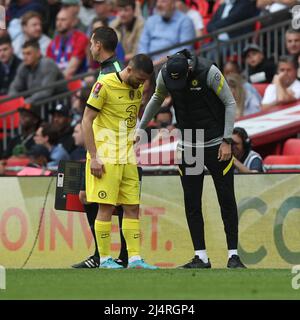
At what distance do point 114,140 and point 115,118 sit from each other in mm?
229

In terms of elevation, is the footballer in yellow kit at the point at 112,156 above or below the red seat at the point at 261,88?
below

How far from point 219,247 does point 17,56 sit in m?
9.26

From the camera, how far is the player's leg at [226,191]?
38.8ft

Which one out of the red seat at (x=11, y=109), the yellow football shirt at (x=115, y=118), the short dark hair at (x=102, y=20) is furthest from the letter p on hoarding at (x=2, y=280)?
the short dark hair at (x=102, y=20)

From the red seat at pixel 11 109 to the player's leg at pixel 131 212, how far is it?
7.83m

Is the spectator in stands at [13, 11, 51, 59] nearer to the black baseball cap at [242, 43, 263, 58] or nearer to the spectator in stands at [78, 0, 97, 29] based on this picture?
the spectator in stands at [78, 0, 97, 29]

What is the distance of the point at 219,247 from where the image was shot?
13523 millimetres

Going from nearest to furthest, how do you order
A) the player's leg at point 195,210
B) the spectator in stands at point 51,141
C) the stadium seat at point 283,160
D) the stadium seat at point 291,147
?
the player's leg at point 195,210 < the stadium seat at point 283,160 < the stadium seat at point 291,147 < the spectator in stands at point 51,141

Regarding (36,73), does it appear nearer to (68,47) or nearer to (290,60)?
(68,47)

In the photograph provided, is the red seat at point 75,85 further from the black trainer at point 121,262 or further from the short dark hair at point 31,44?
the black trainer at point 121,262

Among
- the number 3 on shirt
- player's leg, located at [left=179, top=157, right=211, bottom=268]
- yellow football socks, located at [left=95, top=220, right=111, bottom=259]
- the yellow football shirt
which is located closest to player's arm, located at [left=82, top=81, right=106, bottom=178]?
the yellow football shirt

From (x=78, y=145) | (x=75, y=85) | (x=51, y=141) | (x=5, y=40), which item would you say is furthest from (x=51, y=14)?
(x=78, y=145)

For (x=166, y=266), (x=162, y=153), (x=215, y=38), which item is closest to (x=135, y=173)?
(x=166, y=266)

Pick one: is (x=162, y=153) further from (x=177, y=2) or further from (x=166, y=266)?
(x=177, y=2)
